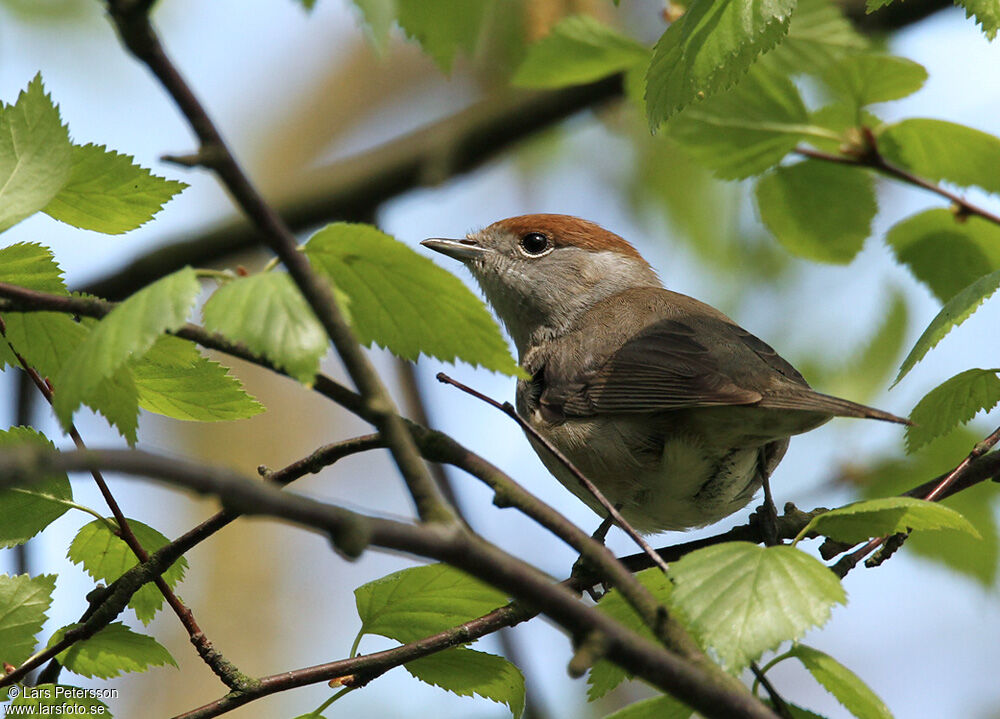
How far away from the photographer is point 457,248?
18.0 ft

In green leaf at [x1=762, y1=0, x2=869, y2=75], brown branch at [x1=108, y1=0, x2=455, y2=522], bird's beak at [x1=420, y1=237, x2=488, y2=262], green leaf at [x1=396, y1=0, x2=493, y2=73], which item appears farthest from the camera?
bird's beak at [x1=420, y1=237, x2=488, y2=262]

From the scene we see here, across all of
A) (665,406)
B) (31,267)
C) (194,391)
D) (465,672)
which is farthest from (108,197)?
(665,406)

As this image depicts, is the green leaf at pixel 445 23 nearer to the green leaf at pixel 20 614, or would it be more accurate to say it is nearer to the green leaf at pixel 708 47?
the green leaf at pixel 708 47

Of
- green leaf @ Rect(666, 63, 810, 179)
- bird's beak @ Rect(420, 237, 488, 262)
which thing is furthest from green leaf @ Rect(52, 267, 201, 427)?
bird's beak @ Rect(420, 237, 488, 262)

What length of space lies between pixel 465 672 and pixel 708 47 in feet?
5.02

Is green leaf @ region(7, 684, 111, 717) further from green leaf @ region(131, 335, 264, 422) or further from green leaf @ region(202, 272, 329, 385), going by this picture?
green leaf @ region(202, 272, 329, 385)

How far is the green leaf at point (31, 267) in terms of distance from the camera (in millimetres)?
2211

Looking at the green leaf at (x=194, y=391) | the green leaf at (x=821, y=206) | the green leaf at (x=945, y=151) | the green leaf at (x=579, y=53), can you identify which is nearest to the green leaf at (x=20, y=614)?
the green leaf at (x=194, y=391)

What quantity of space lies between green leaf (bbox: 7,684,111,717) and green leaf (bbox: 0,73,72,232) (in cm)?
108

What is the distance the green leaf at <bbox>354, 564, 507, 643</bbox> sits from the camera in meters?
2.41

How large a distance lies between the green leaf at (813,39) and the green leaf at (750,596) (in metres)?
2.04

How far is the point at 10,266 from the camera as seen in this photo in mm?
2219

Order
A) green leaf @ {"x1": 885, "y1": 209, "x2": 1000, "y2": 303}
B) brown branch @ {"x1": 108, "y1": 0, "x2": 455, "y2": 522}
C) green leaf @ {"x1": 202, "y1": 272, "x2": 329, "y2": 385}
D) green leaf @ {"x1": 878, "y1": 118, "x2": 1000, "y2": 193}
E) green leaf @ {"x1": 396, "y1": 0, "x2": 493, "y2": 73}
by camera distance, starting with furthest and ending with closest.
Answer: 1. green leaf @ {"x1": 885, "y1": 209, "x2": 1000, "y2": 303}
2. green leaf @ {"x1": 878, "y1": 118, "x2": 1000, "y2": 193}
3. green leaf @ {"x1": 396, "y1": 0, "x2": 493, "y2": 73}
4. green leaf @ {"x1": 202, "y1": 272, "x2": 329, "y2": 385}
5. brown branch @ {"x1": 108, "y1": 0, "x2": 455, "y2": 522}

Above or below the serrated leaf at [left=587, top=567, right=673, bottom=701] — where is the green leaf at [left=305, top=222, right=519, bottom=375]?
above
